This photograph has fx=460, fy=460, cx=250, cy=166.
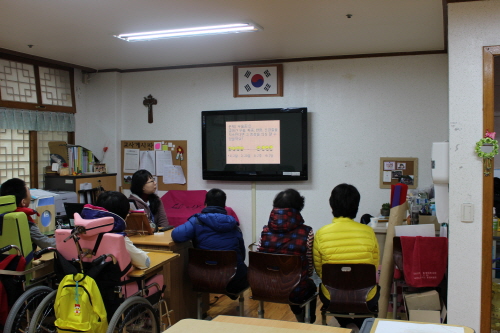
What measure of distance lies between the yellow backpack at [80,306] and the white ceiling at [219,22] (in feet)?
6.22

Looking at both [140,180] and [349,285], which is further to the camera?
[140,180]

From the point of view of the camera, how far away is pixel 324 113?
5.20 m

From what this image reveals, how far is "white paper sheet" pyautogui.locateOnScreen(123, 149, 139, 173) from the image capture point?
589 centimetres

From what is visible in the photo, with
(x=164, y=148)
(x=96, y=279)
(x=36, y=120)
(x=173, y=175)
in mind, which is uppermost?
(x=36, y=120)

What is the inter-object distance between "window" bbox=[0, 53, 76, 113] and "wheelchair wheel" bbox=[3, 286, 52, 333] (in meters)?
2.53

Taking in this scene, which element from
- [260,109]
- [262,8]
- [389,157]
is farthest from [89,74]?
[389,157]

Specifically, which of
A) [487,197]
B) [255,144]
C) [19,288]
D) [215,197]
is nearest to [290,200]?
[215,197]

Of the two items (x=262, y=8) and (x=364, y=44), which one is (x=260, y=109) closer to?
(x=364, y=44)

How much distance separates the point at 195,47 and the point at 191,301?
248 centimetres

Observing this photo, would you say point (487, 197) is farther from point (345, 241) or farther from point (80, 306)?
point (80, 306)

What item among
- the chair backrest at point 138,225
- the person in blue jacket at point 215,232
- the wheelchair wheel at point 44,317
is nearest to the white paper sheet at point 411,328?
the person in blue jacket at point 215,232

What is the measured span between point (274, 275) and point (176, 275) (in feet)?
3.05

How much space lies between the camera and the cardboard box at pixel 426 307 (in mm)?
3217

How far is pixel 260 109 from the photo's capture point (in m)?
5.31
